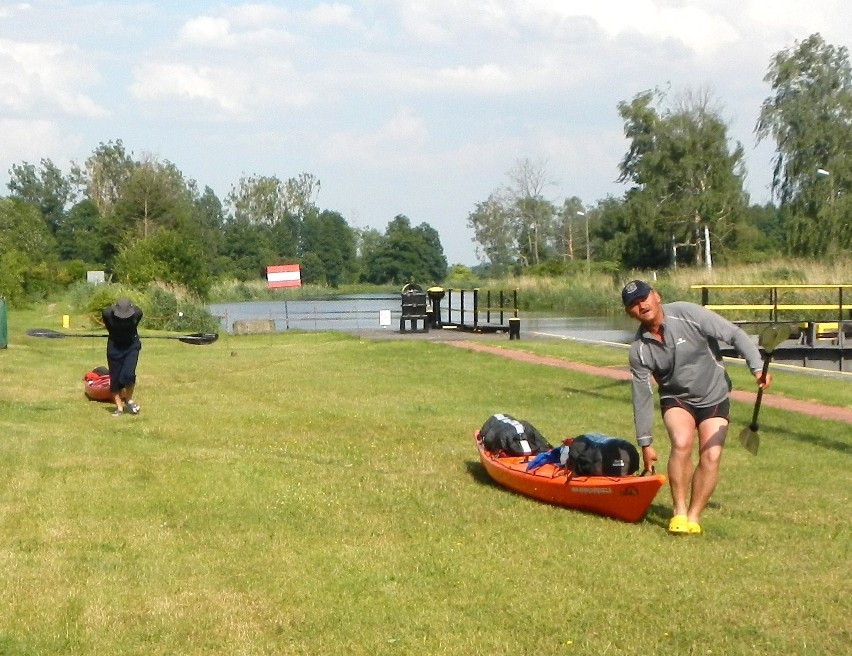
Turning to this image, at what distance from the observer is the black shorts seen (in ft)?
28.5

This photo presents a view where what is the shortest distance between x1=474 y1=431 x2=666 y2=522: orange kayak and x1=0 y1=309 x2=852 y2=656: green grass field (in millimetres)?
127

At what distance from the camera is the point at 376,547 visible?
8.40 meters

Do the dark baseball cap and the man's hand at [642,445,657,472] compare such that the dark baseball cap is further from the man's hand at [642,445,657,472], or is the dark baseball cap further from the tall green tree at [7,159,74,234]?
the tall green tree at [7,159,74,234]

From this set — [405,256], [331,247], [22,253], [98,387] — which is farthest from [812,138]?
[331,247]

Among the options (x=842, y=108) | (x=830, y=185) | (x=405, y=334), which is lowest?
(x=405, y=334)

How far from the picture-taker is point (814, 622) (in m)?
6.57

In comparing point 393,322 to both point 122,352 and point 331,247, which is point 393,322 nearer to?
point 122,352

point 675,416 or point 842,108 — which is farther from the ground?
point 842,108

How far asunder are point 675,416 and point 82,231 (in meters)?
114

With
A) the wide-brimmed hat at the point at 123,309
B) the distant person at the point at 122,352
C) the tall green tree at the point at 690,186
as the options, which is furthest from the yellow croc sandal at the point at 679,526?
the tall green tree at the point at 690,186

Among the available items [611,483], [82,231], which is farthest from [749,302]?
[82,231]

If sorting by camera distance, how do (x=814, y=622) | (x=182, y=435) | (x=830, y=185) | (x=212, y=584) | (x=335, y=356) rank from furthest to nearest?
1. (x=830, y=185)
2. (x=335, y=356)
3. (x=182, y=435)
4. (x=212, y=584)
5. (x=814, y=622)

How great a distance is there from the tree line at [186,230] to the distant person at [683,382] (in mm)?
47503

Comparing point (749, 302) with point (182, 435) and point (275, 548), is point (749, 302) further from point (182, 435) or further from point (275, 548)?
point (275, 548)
